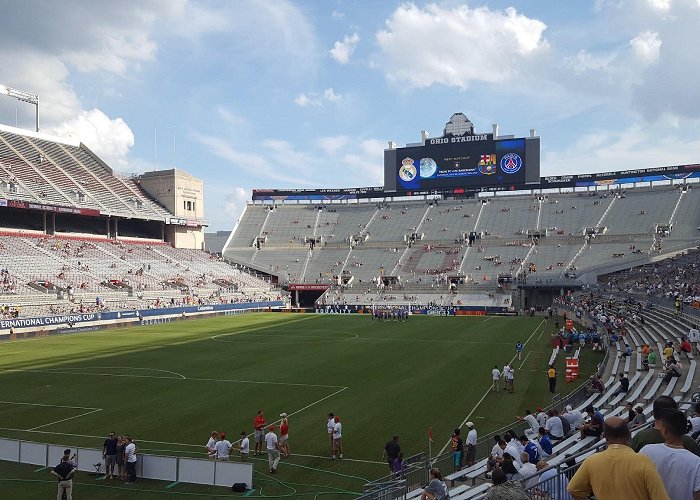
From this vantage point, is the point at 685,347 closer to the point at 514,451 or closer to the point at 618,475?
the point at 514,451

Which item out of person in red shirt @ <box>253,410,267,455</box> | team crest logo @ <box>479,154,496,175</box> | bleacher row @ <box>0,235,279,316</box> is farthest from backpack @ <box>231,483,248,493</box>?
team crest logo @ <box>479,154,496,175</box>

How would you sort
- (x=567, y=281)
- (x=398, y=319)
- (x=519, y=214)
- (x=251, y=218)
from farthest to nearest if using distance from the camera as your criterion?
(x=251, y=218)
(x=519, y=214)
(x=567, y=281)
(x=398, y=319)

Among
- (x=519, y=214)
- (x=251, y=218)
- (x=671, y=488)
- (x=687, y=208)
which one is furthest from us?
(x=251, y=218)

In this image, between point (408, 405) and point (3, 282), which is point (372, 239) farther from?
point (408, 405)

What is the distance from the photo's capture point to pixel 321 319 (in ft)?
A: 211

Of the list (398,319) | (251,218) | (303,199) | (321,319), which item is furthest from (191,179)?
(398,319)

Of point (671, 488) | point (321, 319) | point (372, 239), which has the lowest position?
point (321, 319)

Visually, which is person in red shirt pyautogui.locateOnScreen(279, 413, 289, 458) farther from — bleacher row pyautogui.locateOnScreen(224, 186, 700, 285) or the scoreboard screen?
the scoreboard screen

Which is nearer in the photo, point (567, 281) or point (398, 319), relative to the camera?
point (398, 319)

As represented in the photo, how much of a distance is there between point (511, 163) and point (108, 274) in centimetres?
5664

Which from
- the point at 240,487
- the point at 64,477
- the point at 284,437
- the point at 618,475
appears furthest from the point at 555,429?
the point at 64,477

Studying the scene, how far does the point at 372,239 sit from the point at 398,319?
3269 centimetres

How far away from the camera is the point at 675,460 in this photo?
4.38 metres

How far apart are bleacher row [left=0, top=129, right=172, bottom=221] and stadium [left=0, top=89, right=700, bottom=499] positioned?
41 centimetres
